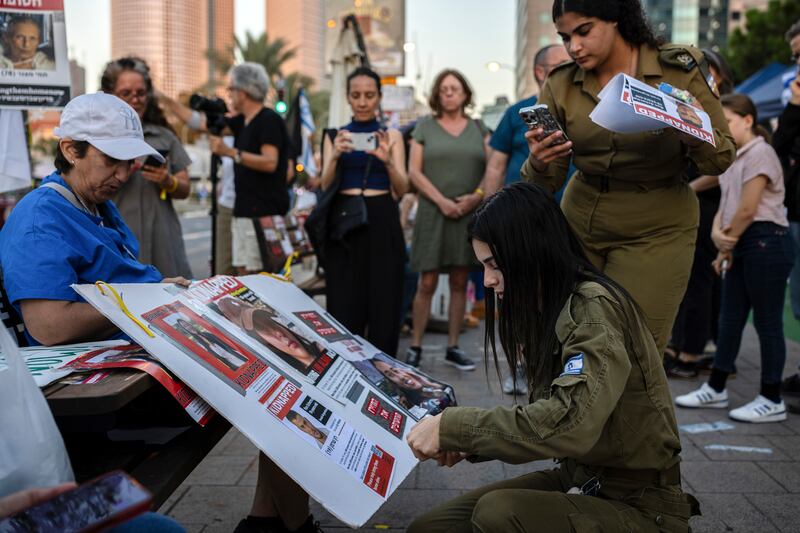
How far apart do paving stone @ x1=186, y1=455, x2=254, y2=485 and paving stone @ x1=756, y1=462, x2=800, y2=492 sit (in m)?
2.46

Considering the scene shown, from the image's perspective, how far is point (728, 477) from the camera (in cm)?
346

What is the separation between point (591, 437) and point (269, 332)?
976 millimetres

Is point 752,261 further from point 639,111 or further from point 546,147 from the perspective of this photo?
point 639,111

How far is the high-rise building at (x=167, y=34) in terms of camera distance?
A: 117 meters

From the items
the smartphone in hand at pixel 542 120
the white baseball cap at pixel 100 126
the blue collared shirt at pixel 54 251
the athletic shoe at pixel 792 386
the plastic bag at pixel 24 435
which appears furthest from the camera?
the athletic shoe at pixel 792 386

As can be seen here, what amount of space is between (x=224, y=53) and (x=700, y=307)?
35.6 m

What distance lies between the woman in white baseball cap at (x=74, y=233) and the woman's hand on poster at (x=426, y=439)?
2.83 ft

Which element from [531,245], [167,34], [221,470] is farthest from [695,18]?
[531,245]

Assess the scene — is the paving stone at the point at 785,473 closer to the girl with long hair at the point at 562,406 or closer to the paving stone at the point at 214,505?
the girl with long hair at the point at 562,406

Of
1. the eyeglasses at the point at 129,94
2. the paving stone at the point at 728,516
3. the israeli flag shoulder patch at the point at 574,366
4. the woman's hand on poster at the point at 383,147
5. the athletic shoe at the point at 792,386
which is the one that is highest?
the eyeglasses at the point at 129,94

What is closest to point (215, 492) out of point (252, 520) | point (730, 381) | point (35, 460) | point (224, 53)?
point (252, 520)

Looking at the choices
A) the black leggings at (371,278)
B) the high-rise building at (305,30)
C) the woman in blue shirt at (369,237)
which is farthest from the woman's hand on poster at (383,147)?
the high-rise building at (305,30)

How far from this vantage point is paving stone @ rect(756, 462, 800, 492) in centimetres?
333

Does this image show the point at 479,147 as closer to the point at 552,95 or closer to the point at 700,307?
the point at 700,307
